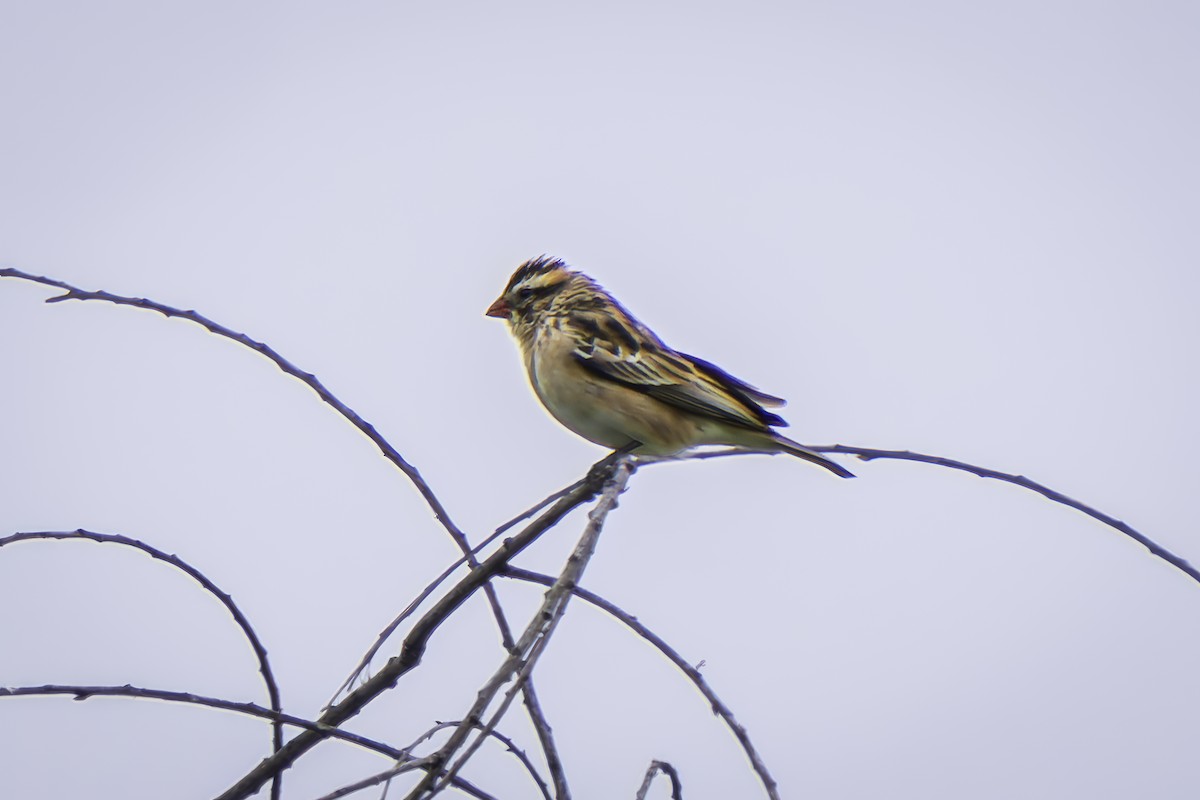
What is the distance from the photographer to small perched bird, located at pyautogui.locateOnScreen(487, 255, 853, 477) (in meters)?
6.43

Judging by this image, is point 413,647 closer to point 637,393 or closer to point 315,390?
point 315,390

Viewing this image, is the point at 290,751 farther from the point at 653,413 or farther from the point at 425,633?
the point at 653,413

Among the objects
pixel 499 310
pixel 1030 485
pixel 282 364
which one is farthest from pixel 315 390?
pixel 499 310

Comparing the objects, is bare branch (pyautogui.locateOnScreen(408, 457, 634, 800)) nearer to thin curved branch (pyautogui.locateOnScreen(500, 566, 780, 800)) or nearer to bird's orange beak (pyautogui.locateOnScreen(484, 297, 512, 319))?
thin curved branch (pyautogui.locateOnScreen(500, 566, 780, 800))

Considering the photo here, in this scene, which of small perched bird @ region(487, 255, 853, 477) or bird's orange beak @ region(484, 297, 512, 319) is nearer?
small perched bird @ region(487, 255, 853, 477)

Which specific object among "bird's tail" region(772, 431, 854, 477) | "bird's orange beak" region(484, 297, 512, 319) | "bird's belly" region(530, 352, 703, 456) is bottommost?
"bird's tail" region(772, 431, 854, 477)

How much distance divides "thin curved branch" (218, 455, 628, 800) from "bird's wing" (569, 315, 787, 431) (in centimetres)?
288

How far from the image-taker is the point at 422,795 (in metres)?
2.29

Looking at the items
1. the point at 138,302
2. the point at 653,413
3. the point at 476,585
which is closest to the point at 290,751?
the point at 476,585

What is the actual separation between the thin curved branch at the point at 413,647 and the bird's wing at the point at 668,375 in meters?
2.88

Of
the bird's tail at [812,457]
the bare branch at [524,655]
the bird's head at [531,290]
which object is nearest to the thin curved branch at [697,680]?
the bare branch at [524,655]

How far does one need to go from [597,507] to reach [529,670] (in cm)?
50

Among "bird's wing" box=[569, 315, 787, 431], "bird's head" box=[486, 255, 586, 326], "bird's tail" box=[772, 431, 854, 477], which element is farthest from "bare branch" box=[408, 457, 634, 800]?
"bird's head" box=[486, 255, 586, 326]

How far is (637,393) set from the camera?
6.49 meters
